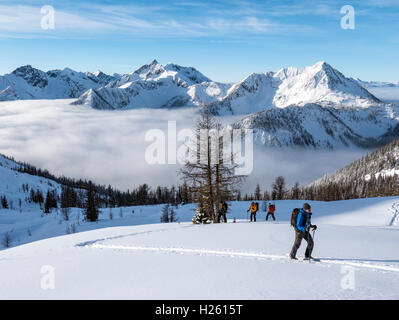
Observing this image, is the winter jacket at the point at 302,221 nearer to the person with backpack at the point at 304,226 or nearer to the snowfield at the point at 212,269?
the person with backpack at the point at 304,226

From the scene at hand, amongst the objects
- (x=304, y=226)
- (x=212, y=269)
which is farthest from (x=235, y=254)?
(x=304, y=226)

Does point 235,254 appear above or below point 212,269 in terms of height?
below

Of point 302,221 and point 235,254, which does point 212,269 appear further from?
point 302,221

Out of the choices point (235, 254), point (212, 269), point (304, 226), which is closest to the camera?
point (212, 269)

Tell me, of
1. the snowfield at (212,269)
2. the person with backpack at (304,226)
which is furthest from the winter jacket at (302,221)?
the snowfield at (212,269)

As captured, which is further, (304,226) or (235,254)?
(235,254)

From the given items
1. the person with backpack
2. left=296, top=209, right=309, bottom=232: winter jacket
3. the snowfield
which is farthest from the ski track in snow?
left=296, top=209, right=309, bottom=232: winter jacket

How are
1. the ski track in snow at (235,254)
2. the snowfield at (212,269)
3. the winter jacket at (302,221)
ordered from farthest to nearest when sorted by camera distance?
1. the winter jacket at (302,221)
2. the ski track in snow at (235,254)
3. the snowfield at (212,269)

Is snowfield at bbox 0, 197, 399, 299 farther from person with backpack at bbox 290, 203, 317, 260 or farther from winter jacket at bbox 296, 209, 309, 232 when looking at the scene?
winter jacket at bbox 296, 209, 309, 232

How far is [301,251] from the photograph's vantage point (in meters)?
12.8

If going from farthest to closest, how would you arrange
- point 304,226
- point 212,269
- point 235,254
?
point 235,254, point 304,226, point 212,269
